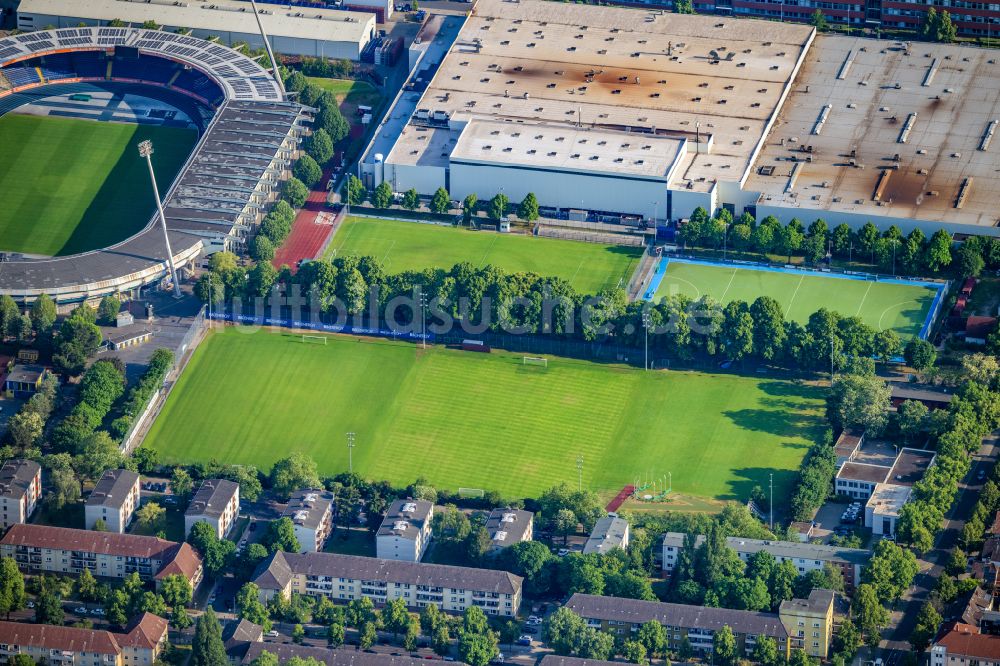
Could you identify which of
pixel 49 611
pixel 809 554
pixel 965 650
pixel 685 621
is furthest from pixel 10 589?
pixel 965 650

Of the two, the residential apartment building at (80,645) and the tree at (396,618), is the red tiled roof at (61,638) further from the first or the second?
the tree at (396,618)

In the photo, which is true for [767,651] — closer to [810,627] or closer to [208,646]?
[810,627]

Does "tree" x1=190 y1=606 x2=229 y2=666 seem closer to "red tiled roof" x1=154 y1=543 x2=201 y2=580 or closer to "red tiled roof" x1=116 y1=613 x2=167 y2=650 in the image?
"red tiled roof" x1=116 y1=613 x2=167 y2=650

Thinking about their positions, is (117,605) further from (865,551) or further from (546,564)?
(865,551)

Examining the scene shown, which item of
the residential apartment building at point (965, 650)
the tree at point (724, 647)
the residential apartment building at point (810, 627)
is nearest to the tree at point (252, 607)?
the tree at point (724, 647)

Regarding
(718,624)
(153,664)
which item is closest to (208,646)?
(153,664)

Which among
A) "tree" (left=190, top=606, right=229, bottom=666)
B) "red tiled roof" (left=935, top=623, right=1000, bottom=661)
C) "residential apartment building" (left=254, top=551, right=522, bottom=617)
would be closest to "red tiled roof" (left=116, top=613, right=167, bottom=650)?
"tree" (left=190, top=606, right=229, bottom=666)
